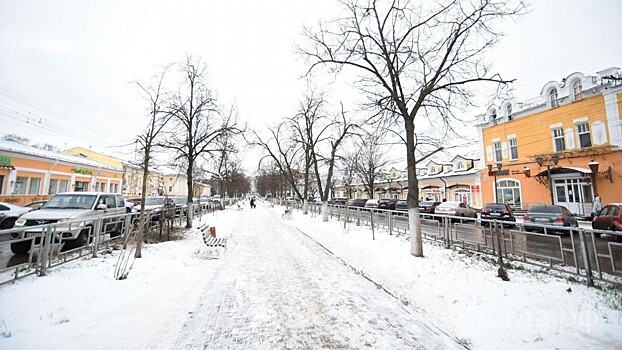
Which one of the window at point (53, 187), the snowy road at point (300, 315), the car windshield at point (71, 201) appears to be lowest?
the snowy road at point (300, 315)

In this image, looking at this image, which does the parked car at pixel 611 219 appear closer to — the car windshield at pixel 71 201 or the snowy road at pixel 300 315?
the snowy road at pixel 300 315

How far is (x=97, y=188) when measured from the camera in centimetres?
2973

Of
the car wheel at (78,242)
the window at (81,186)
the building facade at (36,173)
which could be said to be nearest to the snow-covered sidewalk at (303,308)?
the car wheel at (78,242)

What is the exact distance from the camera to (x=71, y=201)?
899 centimetres

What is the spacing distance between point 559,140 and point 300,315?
2727 cm

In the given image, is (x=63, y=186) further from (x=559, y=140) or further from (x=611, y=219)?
(x=559, y=140)

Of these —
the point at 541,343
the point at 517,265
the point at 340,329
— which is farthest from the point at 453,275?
the point at 340,329

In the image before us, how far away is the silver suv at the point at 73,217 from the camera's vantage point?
7117 millimetres

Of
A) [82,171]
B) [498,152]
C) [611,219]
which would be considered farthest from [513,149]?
[82,171]

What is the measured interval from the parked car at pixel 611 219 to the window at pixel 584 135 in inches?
479

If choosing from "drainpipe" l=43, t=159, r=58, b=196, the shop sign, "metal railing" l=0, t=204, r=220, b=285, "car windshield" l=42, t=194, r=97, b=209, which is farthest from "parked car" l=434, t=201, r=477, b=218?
the shop sign

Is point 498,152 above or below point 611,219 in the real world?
above

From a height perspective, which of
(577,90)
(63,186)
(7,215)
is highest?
(577,90)

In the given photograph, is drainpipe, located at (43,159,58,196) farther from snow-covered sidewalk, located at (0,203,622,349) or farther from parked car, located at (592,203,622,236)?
parked car, located at (592,203,622,236)
